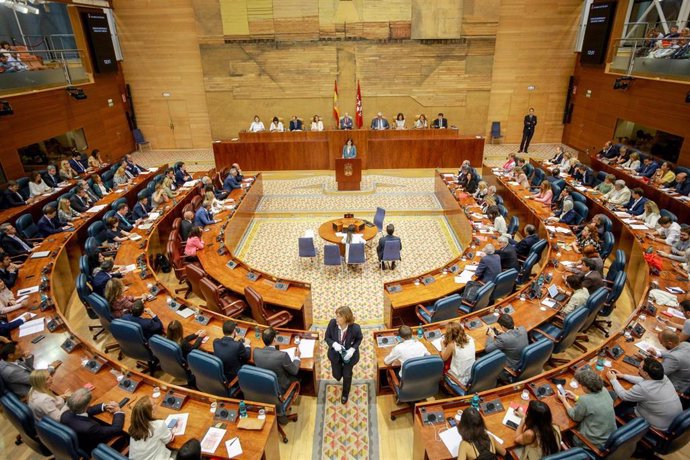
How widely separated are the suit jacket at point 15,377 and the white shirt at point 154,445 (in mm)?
2084

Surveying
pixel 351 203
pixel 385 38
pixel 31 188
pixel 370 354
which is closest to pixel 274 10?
pixel 385 38

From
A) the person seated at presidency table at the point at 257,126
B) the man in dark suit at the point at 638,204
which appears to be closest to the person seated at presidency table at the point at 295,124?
the person seated at presidency table at the point at 257,126

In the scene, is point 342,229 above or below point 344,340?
below

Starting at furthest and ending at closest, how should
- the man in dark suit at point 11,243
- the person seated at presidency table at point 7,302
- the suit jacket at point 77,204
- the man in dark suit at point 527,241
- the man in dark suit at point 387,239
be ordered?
the suit jacket at point 77,204
the man in dark suit at point 387,239
the man in dark suit at point 527,241
the man in dark suit at point 11,243
the person seated at presidency table at point 7,302

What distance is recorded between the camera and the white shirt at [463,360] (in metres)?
→ 5.17

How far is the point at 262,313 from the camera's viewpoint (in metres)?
6.56

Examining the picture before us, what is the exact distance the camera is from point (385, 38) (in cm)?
1725

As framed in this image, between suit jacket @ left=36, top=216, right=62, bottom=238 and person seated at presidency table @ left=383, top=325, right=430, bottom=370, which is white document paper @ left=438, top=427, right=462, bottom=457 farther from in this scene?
suit jacket @ left=36, top=216, right=62, bottom=238

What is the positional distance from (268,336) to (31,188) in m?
9.84

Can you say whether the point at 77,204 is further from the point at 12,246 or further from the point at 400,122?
the point at 400,122

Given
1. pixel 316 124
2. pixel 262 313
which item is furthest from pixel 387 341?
pixel 316 124

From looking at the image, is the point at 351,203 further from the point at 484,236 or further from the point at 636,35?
the point at 636,35

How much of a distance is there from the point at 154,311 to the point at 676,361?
23.3ft

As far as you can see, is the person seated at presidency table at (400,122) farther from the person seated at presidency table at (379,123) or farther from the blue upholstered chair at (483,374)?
the blue upholstered chair at (483,374)
